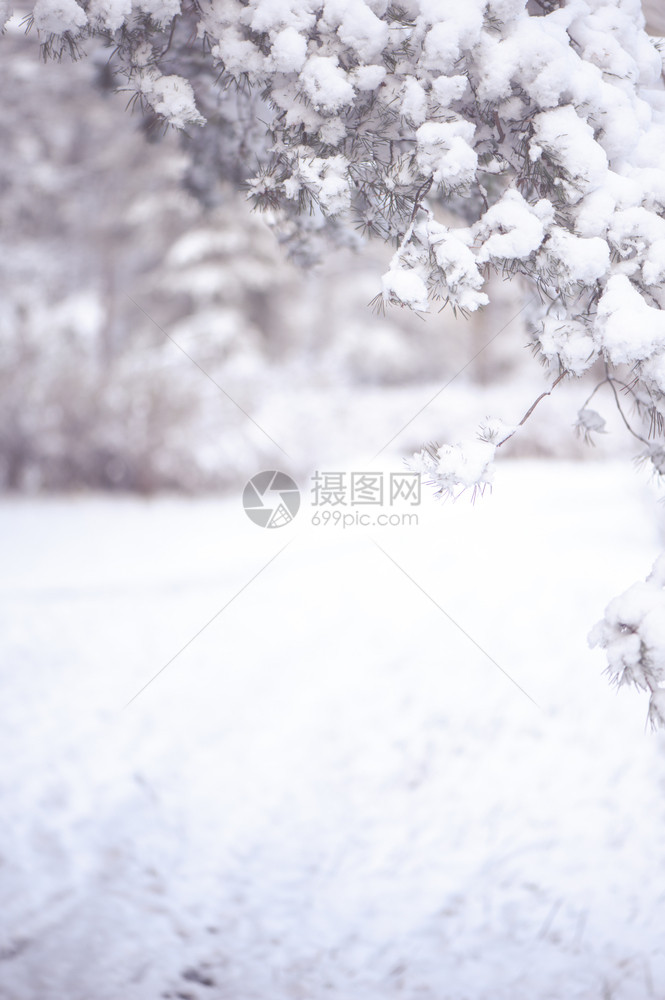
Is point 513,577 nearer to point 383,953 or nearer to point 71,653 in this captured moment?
point 383,953

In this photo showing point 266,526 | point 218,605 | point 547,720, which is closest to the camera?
point 547,720

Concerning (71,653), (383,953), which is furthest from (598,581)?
(71,653)

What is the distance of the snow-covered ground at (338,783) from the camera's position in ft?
8.30

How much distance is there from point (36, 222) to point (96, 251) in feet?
4.19

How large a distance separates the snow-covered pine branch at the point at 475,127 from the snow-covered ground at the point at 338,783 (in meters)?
1.93

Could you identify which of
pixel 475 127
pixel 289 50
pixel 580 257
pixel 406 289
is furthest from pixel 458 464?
pixel 289 50

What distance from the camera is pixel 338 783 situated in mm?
3402

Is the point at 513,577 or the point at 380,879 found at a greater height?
the point at 513,577

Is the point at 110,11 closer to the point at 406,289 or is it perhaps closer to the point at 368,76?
the point at 368,76

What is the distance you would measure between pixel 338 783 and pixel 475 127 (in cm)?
285

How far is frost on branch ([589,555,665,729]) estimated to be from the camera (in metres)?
1.64

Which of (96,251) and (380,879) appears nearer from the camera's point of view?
(380,879)

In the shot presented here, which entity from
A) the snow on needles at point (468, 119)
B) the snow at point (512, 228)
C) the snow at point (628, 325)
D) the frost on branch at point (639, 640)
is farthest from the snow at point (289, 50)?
A: the frost on branch at point (639, 640)

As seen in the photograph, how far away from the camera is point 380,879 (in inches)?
114
